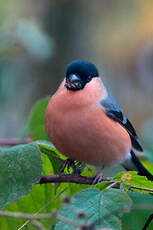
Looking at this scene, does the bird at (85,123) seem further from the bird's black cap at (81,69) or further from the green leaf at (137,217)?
the green leaf at (137,217)

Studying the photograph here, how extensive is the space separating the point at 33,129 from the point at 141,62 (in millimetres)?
3469

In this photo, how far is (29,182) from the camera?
139cm

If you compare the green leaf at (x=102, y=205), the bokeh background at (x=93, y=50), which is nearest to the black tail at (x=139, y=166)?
the green leaf at (x=102, y=205)

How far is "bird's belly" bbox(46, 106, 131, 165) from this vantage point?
6.42 feet

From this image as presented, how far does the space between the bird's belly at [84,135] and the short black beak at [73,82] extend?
16 centimetres

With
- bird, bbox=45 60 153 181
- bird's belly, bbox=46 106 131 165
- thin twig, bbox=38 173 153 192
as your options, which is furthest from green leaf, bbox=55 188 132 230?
bird's belly, bbox=46 106 131 165

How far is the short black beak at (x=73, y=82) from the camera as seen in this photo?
2148 millimetres

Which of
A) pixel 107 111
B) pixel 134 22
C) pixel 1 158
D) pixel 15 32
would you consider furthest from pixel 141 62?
pixel 1 158

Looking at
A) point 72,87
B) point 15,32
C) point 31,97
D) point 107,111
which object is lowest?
point 31,97

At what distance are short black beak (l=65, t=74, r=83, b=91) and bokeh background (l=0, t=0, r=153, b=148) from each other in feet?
8.53

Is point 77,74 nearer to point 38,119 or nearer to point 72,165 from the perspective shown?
point 38,119

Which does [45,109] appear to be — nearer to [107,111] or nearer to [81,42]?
[107,111]

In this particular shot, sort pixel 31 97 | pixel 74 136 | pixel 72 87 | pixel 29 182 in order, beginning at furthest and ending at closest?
pixel 31 97
pixel 72 87
pixel 74 136
pixel 29 182

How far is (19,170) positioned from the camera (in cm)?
141
